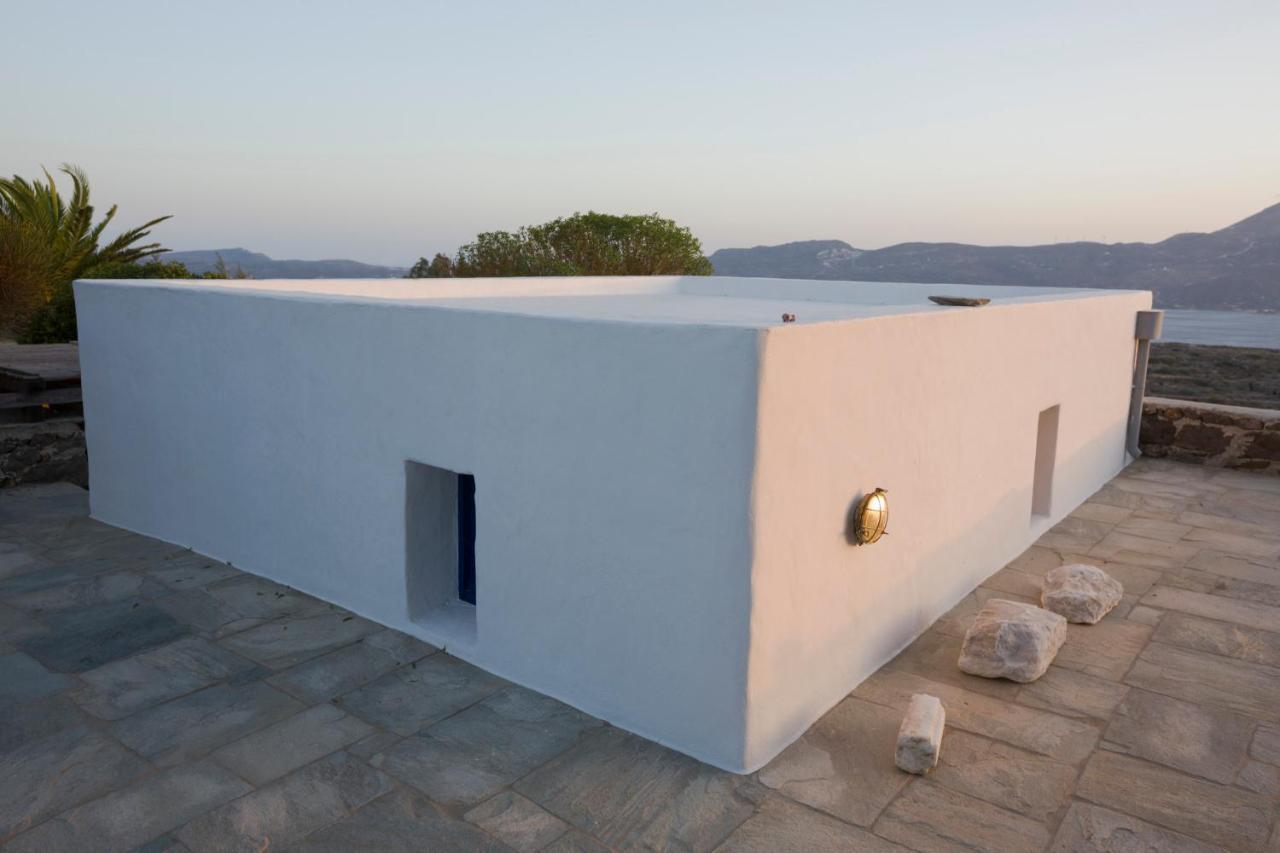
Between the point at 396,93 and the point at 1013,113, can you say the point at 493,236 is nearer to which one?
the point at 396,93

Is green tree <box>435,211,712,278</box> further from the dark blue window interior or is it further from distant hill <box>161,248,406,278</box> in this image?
the dark blue window interior

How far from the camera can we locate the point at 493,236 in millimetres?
22438

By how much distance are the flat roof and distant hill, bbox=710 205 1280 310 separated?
13214 mm

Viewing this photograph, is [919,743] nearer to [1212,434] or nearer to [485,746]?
[485,746]

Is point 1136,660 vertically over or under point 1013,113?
under

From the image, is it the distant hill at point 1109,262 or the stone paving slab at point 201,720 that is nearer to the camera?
the stone paving slab at point 201,720

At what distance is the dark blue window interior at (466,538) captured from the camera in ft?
16.6

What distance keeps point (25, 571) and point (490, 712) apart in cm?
362

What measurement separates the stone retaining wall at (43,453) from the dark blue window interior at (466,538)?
15.3ft

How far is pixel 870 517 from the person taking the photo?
13.4 ft

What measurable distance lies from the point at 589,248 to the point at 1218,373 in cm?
1426

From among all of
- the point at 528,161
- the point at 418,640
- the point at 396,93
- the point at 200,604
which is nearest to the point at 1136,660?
the point at 418,640

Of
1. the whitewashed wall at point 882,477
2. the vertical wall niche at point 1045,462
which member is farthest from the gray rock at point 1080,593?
the vertical wall niche at point 1045,462

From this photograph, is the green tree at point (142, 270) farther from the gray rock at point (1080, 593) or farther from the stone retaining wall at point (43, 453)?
the gray rock at point (1080, 593)
